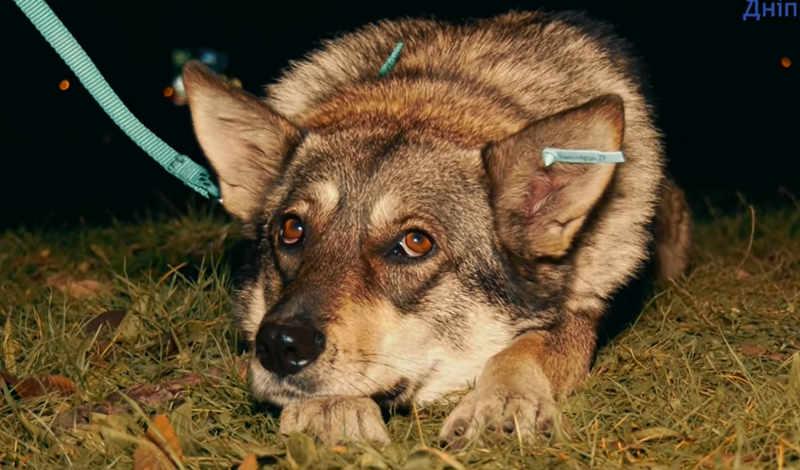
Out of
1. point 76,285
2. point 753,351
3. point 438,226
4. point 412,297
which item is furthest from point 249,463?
point 76,285

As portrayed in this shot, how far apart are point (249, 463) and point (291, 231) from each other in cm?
97

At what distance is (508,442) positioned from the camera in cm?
298

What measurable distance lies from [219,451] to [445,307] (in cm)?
88

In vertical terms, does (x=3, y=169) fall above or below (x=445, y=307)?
below

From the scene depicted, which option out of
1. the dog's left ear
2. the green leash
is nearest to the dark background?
the green leash

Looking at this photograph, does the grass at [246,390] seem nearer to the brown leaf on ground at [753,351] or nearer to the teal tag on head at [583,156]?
the brown leaf on ground at [753,351]

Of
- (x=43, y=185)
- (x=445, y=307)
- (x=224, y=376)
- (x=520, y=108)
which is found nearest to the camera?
(x=445, y=307)

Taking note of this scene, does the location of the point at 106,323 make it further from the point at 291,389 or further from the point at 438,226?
the point at 438,226

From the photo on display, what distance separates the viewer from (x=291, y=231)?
3576 mm

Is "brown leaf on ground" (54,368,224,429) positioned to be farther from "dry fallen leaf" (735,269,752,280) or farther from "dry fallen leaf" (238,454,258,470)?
"dry fallen leaf" (735,269,752,280)

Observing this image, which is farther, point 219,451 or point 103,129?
point 103,129

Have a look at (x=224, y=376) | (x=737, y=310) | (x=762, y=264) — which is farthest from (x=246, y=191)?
(x=762, y=264)

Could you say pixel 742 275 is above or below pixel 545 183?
below

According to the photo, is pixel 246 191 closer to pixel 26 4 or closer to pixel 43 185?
pixel 26 4
